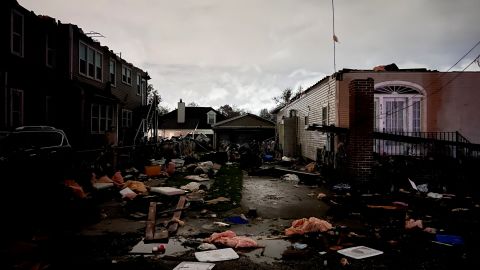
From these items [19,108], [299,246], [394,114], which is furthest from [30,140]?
[394,114]

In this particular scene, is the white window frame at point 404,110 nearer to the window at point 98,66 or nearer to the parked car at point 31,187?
the parked car at point 31,187

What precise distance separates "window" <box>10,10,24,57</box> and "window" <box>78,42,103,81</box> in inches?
145

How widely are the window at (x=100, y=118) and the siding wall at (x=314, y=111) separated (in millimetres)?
12108

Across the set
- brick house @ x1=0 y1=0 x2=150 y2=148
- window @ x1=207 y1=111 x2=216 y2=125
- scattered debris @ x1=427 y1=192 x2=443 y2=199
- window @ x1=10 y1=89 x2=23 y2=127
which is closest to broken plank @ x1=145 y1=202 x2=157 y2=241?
scattered debris @ x1=427 y1=192 x2=443 y2=199

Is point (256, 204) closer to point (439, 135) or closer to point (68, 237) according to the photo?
point (68, 237)

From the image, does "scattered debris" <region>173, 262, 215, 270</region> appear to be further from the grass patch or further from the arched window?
the arched window

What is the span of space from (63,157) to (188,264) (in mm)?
5005

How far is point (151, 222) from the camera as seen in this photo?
6.57 m

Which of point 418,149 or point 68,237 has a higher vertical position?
point 418,149

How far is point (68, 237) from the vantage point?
226 inches

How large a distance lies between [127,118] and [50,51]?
9213 mm

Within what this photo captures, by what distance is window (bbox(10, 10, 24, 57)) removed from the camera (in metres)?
12.8

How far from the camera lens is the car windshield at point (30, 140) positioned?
9.12 m

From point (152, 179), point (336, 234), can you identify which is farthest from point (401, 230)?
point (152, 179)
